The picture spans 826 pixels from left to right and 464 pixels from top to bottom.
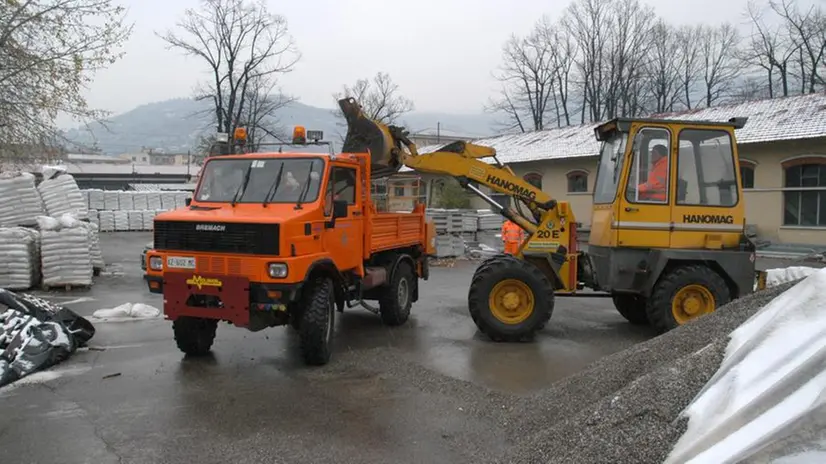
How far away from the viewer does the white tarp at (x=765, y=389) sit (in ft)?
8.16

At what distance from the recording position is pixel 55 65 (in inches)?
482

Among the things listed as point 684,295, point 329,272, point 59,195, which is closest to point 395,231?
point 329,272

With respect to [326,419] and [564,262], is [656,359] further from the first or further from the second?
[564,262]

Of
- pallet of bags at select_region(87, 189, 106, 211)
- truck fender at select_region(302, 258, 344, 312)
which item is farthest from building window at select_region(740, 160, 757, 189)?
pallet of bags at select_region(87, 189, 106, 211)

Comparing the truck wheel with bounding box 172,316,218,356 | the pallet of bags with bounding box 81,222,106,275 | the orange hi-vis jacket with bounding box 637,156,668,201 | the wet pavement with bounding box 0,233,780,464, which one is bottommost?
the wet pavement with bounding box 0,233,780,464

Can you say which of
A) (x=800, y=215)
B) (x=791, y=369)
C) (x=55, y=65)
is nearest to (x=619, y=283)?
(x=791, y=369)

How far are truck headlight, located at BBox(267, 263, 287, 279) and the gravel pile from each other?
273 cm

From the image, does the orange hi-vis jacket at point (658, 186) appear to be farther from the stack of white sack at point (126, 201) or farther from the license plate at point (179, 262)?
the stack of white sack at point (126, 201)

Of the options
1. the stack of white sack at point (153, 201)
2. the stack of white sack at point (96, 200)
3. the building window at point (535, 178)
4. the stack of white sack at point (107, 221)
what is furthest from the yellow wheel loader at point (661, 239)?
the stack of white sack at point (153, 201)

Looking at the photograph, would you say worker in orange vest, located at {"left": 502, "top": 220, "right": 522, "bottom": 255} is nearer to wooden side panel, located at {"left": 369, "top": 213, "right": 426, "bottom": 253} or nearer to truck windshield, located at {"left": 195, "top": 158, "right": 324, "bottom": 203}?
wooden side panel, located at {"left": 369, "top": 213, "right": 426, "bottom": 253}

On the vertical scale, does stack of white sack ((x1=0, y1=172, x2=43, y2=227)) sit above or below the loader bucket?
below

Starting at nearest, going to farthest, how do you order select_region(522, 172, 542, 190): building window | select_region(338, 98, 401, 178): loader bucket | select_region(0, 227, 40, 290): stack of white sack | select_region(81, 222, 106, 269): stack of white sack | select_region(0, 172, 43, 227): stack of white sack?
select_region(338, 98, 401, 178): loader bucket, select_region(0, 227, 40, 290): stack of white sack, select_region(0, 172, 43, 227): stack of white sack, select_region(81, 222, 106, 269): stack of white sack, select_region(522, 172, 542, 190): building window

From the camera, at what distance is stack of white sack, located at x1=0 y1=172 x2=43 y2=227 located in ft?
Result: 42.4

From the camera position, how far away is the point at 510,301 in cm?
Answer: 823
